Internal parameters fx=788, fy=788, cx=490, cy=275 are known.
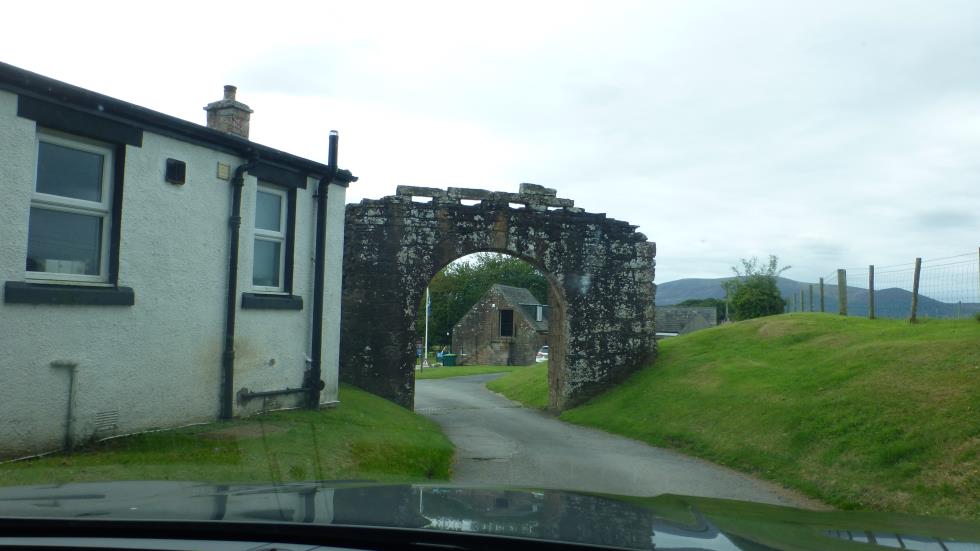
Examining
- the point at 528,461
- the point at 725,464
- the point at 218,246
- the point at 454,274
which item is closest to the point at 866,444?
the point at 725,464

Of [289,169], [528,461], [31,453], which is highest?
[289,169]

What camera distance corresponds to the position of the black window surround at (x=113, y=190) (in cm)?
781

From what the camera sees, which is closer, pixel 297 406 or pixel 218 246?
pixel 218 246

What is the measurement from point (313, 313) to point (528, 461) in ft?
13.3

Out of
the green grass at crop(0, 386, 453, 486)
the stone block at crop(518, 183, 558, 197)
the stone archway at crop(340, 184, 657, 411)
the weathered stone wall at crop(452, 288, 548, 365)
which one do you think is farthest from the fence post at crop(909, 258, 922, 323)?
the weathered stone wall at crop(452, 288, 548, 365)

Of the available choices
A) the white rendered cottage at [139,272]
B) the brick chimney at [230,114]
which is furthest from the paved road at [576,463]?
the brick chimney at [230,114]

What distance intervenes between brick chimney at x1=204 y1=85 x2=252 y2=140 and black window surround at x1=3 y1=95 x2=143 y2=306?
135 inches

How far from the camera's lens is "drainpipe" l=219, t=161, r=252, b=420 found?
10438 millimetres

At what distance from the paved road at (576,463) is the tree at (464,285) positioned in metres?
60.9

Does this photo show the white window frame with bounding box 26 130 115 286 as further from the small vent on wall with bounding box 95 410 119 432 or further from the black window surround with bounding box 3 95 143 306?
the small vent on wall with bounding box 95 410 119 432

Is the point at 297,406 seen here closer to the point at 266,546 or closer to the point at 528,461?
the point at 528,461

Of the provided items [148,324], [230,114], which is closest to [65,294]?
[148,324]

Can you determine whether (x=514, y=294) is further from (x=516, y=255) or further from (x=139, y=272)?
(x=139, y=272)

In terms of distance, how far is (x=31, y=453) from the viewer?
25.6 ft
